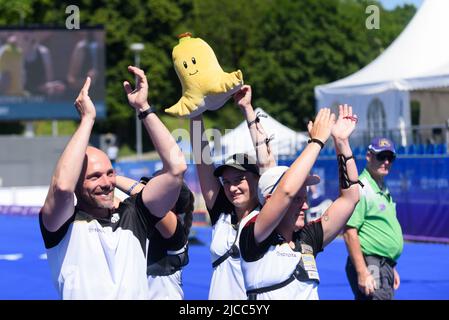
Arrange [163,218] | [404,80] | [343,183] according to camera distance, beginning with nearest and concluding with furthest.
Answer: [343,183] < [163,218] < [404,80]

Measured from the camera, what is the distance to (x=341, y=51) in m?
65.5

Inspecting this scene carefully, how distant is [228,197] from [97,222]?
4.20ft

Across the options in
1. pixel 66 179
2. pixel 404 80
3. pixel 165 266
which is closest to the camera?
pixel 66 179

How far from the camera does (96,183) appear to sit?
454 cm

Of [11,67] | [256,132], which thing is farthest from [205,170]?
[11,67]

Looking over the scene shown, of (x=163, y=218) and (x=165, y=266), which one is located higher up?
(x=163, y=218)

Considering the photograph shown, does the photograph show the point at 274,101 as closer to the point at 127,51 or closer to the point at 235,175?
the point at 127,51

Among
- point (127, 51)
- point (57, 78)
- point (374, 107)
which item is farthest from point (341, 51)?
point (374, 107)

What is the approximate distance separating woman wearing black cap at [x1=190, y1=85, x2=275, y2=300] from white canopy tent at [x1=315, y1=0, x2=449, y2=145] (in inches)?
614

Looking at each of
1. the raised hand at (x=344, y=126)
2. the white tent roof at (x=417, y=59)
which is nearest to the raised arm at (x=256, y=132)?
the raised hand at (x=344, y=126)

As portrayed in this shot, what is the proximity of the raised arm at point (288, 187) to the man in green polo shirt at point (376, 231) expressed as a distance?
2.82 m

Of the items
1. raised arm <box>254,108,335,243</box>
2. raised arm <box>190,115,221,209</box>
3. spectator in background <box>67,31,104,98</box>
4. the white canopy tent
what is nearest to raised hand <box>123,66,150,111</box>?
raised arm <box>254,108,335,243</box>

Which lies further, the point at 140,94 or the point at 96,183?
the point at 140,94

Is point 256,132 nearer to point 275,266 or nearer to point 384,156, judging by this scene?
point 275,266
